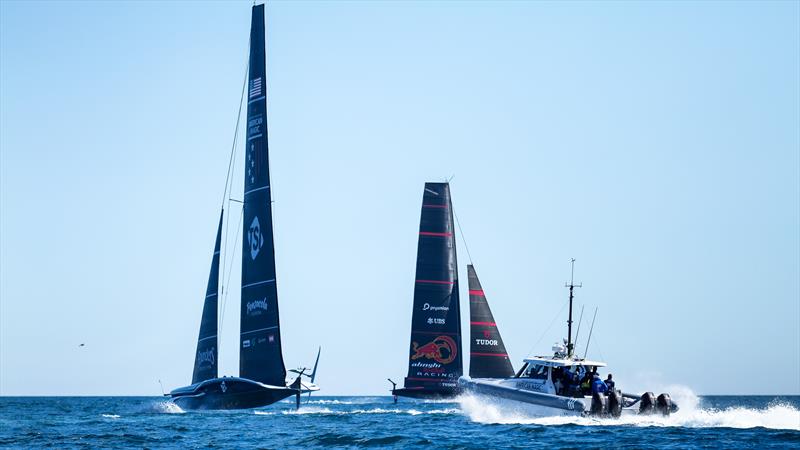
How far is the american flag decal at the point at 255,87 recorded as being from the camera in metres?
54.9

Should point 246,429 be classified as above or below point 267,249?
below

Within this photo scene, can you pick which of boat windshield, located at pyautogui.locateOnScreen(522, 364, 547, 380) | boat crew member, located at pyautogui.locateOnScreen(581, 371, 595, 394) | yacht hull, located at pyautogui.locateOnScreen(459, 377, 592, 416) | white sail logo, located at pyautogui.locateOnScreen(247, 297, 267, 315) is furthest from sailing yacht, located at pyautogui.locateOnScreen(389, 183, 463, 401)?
boat crew member, located at pyautogui.locateOnScreen(581, 371, 595, 394)

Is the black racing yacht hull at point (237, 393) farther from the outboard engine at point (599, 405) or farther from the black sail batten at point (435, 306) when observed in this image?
the black sail batten at point (435, 306)

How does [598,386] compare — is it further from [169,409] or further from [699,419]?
[169,409]

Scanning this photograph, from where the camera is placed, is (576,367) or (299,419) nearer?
A: (576,367)

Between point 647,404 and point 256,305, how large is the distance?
62.9ft

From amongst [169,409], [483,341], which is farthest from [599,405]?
[169,409]

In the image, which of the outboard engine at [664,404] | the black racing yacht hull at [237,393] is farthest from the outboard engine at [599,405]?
the black racing yacht hull at [237,393]

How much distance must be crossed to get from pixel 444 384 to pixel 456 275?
20.3 ft

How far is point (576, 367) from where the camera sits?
4438 centimetres

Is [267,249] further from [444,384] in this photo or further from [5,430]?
[444,384]

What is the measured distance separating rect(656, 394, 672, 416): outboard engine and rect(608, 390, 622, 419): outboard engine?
1.75 meters

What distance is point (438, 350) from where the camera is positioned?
220ft

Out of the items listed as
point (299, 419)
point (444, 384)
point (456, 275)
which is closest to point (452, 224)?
point (456, 275)
